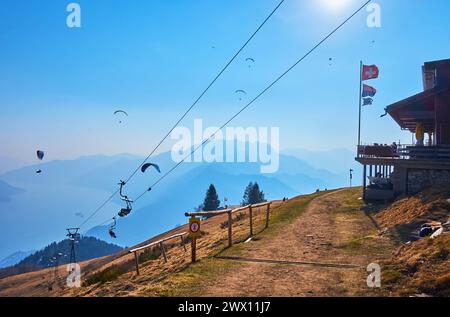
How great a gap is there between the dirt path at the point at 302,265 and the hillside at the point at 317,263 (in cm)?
3

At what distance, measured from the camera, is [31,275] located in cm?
9525

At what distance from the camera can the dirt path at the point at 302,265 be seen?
9.86 m

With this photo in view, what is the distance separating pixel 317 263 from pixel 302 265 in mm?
607

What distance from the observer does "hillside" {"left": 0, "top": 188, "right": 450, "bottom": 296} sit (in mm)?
9703

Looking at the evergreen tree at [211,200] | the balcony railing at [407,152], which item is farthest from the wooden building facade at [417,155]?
the evergreen tree at [211,200]

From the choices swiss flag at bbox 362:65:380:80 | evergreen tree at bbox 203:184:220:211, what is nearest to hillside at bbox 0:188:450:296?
swiss flag at bbox 362:65:380:80

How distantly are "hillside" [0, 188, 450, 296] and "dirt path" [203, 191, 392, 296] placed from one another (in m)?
0.03

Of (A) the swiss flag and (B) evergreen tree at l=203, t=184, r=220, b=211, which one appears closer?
(A) the swiss flag

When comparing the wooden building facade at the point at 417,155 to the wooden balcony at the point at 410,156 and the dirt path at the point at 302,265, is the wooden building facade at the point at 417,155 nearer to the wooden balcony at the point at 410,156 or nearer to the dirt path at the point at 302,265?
the wooden balcony at the point at 410,156

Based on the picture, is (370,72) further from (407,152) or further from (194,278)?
(194,278)

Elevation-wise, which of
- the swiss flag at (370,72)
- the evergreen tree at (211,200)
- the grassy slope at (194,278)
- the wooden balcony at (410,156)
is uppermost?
the swiss flag at (370,72)

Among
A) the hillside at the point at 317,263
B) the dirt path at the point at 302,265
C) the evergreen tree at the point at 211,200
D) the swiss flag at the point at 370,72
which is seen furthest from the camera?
the evergreen tree at the point at 211,200

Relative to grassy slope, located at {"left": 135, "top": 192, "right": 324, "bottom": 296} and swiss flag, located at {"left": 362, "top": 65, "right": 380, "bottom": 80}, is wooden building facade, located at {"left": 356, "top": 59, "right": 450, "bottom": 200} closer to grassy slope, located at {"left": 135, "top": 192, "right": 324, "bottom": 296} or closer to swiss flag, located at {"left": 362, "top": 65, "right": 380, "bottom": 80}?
swiss flag, located at {"left": 362, "top": 65, "right": 380, "bottom": 80}

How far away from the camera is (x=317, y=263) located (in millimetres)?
12766
